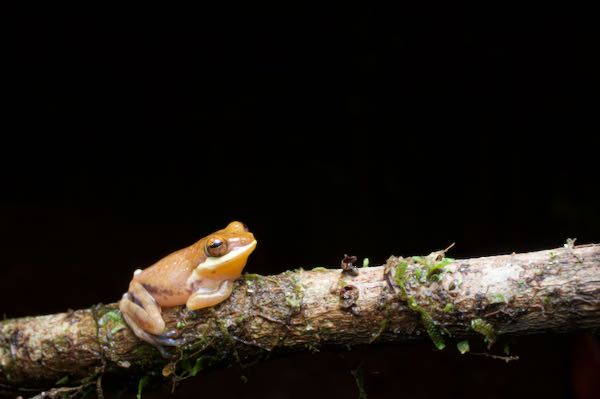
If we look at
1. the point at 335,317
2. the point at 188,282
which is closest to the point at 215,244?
the point at 188,282

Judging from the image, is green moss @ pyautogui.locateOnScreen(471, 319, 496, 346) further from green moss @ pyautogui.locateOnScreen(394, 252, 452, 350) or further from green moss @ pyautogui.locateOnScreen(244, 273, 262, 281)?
green moss @ pyautogui.locateOnScreen(244, 273, 262, 281)

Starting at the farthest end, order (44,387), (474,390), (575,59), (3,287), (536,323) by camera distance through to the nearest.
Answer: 1. (575,59)
2. (3,287)
3. (474,390)
4. (44,387)
5. (536,323)

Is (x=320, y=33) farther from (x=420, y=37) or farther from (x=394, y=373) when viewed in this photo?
(x=394, y=373)

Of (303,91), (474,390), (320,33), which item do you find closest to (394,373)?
(474,390)

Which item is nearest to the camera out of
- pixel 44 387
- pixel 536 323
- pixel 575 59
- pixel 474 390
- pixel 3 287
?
pixel 536 323

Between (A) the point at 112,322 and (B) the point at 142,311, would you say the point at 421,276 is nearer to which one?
(B) the point at 142,311
